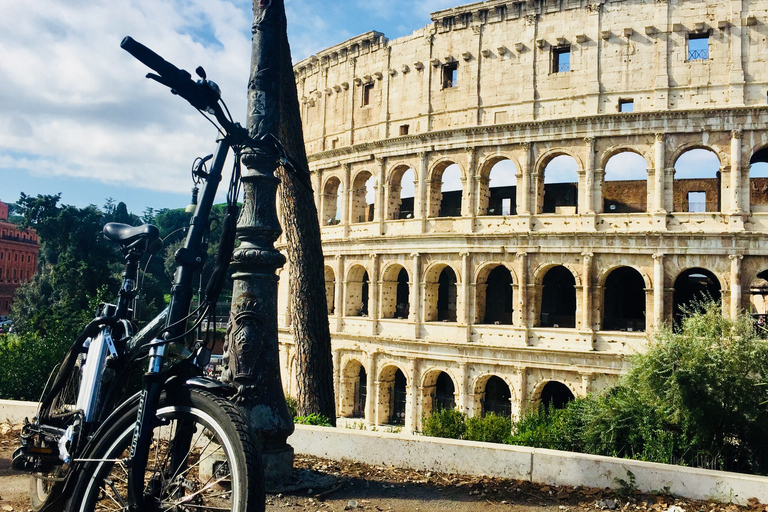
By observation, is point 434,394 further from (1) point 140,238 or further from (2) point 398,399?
(1) point 140,238

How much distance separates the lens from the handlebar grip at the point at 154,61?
10.3ft

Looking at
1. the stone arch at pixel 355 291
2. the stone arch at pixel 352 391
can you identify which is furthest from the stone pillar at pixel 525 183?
the stone arch at pixel 352 391

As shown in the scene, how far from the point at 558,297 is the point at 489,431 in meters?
9.96

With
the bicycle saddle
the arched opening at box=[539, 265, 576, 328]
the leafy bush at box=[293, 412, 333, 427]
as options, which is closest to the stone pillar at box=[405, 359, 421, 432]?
the arched opening at box=[539, 265, 576, 328]

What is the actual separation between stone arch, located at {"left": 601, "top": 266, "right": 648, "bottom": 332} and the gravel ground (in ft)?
53.1

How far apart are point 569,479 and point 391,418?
17.8 m

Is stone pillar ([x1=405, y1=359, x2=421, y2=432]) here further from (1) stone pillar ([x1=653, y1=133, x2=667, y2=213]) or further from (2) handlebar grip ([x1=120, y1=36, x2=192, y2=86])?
(2) handlebar grip ([x1=120, y1=36, x2=192, y2=86])

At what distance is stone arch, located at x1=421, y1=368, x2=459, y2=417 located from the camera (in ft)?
68.2

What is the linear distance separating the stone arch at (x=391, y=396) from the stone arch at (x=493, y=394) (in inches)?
111

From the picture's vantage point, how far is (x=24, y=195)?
1533 inches

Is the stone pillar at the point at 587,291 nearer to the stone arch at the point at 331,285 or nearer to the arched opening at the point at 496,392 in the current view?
the arched opening at the point at 496,392

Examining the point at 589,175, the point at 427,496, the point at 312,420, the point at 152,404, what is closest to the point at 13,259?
the point at 589,175

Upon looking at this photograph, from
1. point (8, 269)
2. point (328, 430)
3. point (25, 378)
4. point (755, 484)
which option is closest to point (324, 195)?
point (25, 378)

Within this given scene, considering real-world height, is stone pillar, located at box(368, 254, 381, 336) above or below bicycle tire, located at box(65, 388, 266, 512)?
above
